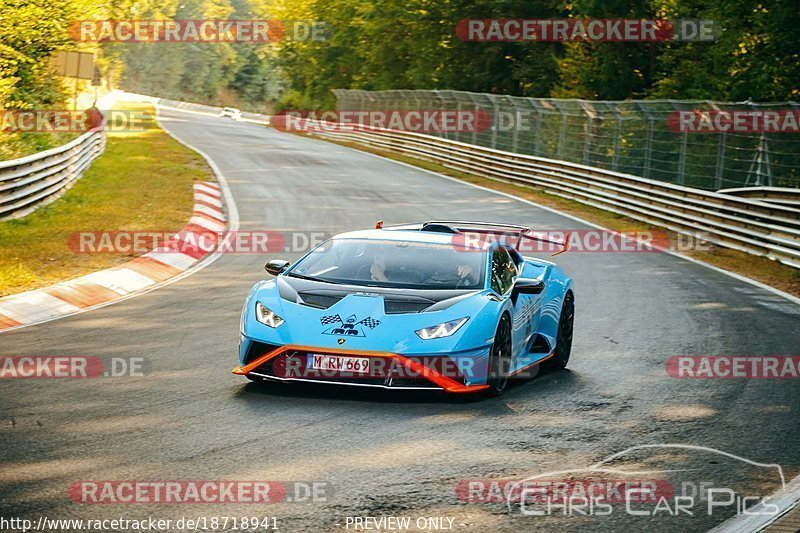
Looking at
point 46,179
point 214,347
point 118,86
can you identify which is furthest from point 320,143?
point 118,86

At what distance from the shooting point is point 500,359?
8695 millimetres

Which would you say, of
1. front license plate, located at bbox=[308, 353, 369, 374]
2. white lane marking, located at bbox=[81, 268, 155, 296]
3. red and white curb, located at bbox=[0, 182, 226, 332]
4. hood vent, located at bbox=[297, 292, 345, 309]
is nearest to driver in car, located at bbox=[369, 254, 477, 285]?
hood vent, located at bbox=[297, 292, 345, 309]

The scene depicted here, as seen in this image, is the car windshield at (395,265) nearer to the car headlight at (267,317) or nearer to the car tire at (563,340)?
the car headlight at (267,317)

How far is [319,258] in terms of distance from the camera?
9.52 m

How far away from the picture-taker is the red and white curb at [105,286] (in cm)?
1256

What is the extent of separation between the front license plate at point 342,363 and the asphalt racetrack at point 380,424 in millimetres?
277

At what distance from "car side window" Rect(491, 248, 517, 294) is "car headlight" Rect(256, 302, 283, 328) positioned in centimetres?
184

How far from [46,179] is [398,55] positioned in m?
45.8

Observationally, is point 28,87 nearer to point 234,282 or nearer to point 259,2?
point 234,282

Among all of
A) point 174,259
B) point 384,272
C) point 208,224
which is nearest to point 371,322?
point 384,272

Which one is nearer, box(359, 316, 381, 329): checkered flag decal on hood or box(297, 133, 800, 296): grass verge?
box(359, 316, 381, 329): checkered flag decal on hood

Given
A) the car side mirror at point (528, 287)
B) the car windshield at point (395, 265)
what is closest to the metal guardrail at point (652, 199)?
the car side mirror at point (528, 287)

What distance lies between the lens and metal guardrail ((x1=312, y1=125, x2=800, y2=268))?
19406 mm

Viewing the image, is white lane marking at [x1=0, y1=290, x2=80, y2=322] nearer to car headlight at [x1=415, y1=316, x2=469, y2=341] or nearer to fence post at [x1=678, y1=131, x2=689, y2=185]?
car headlight at [x1=415, y1=316, x2=469, y2=341]
